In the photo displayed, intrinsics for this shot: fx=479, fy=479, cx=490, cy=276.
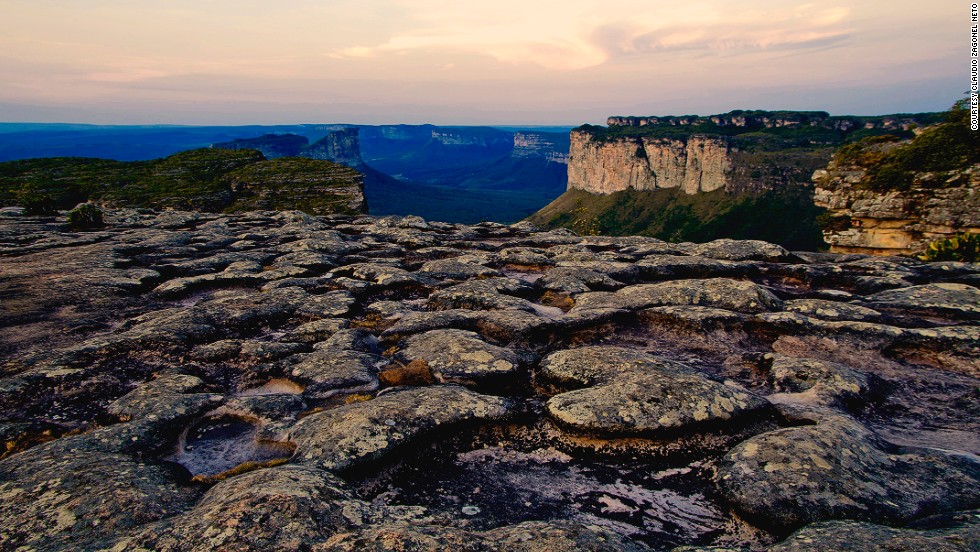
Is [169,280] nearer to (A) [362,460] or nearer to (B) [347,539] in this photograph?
(A) [362,460]

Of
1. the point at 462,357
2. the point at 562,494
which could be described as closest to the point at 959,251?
the point at 462,357

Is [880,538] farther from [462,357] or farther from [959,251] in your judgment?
[959,251]

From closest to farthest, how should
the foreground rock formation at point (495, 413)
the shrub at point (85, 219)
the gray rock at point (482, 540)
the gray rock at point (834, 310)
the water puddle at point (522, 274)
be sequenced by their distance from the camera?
the gray rock at point (482, 540)
the foreground rock formation at point (495, 413)
the gray rock at point (834, 310)
the water puddle at point (522, 274)
the shrub at point (85, 219)

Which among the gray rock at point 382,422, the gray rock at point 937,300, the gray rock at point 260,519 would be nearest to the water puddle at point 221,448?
the gray rock at point 382,422

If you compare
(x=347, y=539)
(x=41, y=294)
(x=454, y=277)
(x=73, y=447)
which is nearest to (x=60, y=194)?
(x=41, y=294)

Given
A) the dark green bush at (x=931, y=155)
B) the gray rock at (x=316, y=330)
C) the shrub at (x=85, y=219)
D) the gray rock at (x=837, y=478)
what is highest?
the dark green bush at (x=931, y=155)

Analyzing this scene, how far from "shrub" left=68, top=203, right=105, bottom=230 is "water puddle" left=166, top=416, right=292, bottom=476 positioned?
31.3m

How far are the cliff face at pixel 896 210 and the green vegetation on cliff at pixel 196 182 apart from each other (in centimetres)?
7498

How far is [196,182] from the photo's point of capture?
3669 inches

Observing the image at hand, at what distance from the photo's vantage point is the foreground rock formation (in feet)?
17.9

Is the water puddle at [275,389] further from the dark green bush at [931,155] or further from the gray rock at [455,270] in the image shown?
the dark green bush at [931,155]

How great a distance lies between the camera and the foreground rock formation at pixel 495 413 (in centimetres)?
547

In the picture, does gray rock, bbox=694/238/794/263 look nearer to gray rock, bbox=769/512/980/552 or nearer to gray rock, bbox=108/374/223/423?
gray rock, bbox=769/512/980/552

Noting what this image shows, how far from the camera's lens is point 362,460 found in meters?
6.77
